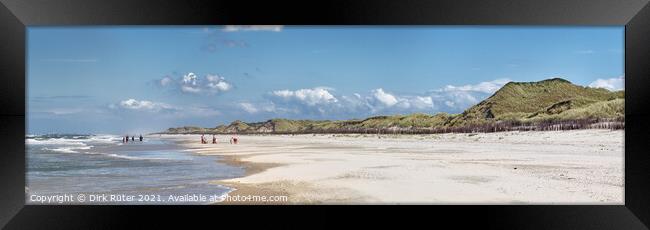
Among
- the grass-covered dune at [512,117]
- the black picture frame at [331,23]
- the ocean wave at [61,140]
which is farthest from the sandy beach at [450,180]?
the ocean wave at [61,140]

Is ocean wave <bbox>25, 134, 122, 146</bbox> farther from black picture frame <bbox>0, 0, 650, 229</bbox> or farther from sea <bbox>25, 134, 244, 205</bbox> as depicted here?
black picture frame <bbox>0, 0, 650, 229</bbox>

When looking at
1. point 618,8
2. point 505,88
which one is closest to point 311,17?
point 618,8

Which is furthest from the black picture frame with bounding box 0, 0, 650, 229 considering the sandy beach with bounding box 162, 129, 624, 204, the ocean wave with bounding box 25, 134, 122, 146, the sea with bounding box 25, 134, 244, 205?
the ocean wave with bounding box 25, 134, 122, 146

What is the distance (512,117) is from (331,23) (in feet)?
81.2

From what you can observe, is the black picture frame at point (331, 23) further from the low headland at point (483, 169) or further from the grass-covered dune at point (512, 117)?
the grass-covered dune at point (512, 117)

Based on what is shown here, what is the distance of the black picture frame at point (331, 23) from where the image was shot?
4465mm

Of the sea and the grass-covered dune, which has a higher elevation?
the grass-covered dune

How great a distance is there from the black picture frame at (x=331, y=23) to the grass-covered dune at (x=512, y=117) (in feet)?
50.5

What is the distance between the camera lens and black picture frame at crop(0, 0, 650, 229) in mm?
4465

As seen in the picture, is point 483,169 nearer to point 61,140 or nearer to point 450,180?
point 450,180

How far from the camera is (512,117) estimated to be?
27438 mm

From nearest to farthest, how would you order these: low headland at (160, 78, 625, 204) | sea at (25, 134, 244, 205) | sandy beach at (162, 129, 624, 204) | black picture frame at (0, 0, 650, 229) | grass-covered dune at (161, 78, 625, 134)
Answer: black picture frame at (0, 0, 650, 229)
sandy beach at (162, 129, 624, 204)
low headland at (160, 78, 625, 204)
sea at (25, 134, 244, 205)
grass-covered dune at (161, 78, 625, 134)

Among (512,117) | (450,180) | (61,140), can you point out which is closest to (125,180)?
(450,180)

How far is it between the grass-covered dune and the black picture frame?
15.4 metres
